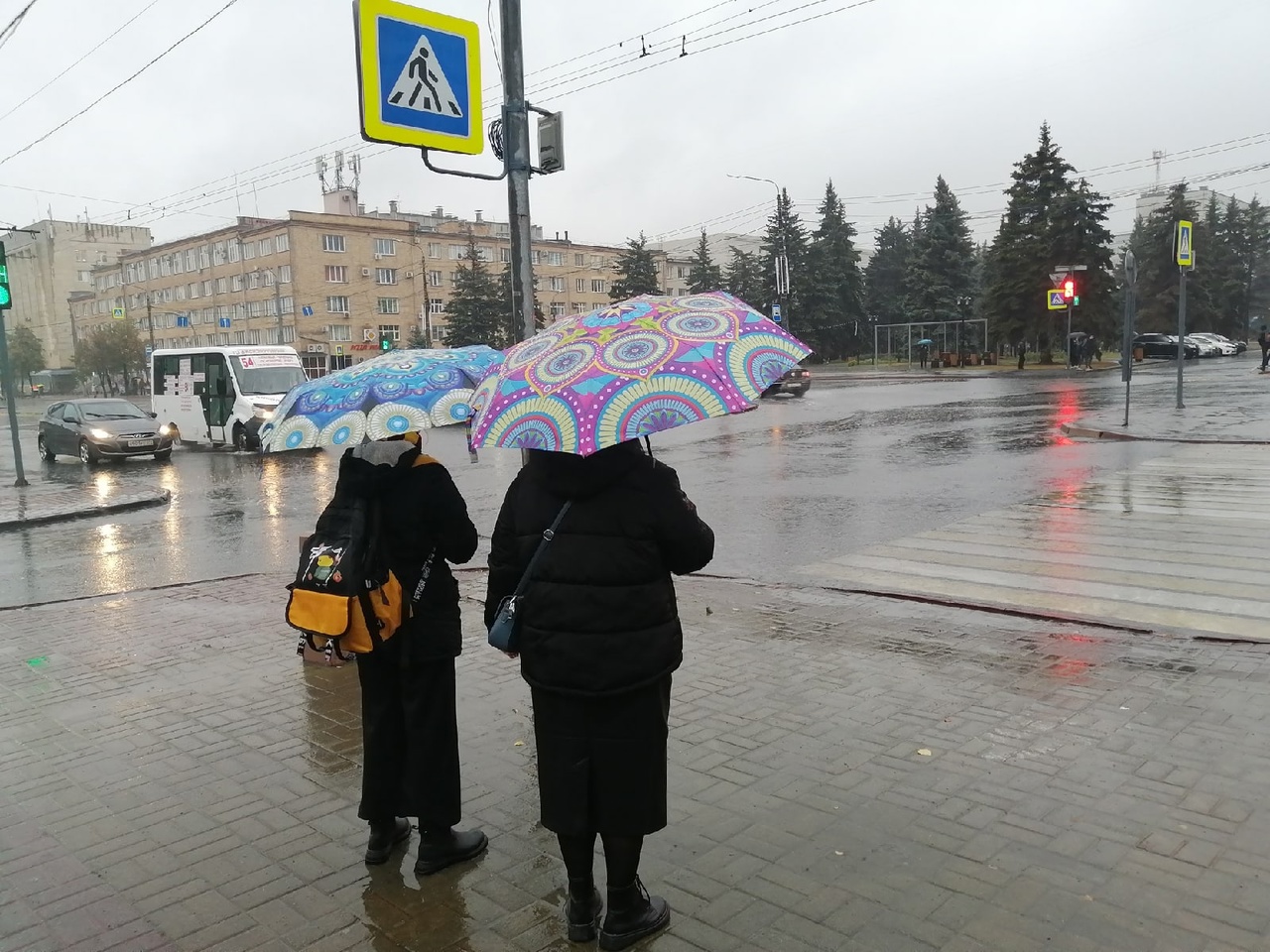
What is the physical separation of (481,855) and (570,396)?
2.07 meters

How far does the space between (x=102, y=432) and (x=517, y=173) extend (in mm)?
20818

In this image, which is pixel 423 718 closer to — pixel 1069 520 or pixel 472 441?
pixel 472 441

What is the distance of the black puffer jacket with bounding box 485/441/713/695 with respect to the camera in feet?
9.97

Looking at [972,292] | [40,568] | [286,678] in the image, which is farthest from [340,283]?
[286,678]

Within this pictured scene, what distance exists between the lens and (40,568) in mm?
10867

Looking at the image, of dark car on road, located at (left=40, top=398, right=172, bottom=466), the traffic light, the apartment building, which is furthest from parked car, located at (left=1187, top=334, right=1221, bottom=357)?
the apartment building

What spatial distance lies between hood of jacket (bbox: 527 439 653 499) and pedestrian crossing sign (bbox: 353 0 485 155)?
3.32 metres

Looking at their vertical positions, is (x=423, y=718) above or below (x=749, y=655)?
above

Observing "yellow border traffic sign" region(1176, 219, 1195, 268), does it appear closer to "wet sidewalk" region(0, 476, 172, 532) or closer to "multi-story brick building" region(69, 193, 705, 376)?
"wet sidewalk" region(0, 476, 172, 532)

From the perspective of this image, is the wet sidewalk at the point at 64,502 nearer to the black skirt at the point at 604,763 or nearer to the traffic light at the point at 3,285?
the traffic light at the point at 3,285

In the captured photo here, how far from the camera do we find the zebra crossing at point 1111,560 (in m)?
7.12

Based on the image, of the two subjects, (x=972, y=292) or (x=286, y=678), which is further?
(x=972, y=292)

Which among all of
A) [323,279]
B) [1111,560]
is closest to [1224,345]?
[1111,560]

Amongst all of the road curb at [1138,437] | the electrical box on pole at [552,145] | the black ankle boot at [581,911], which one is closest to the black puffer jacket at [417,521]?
the black ankle boot at [581,911]
